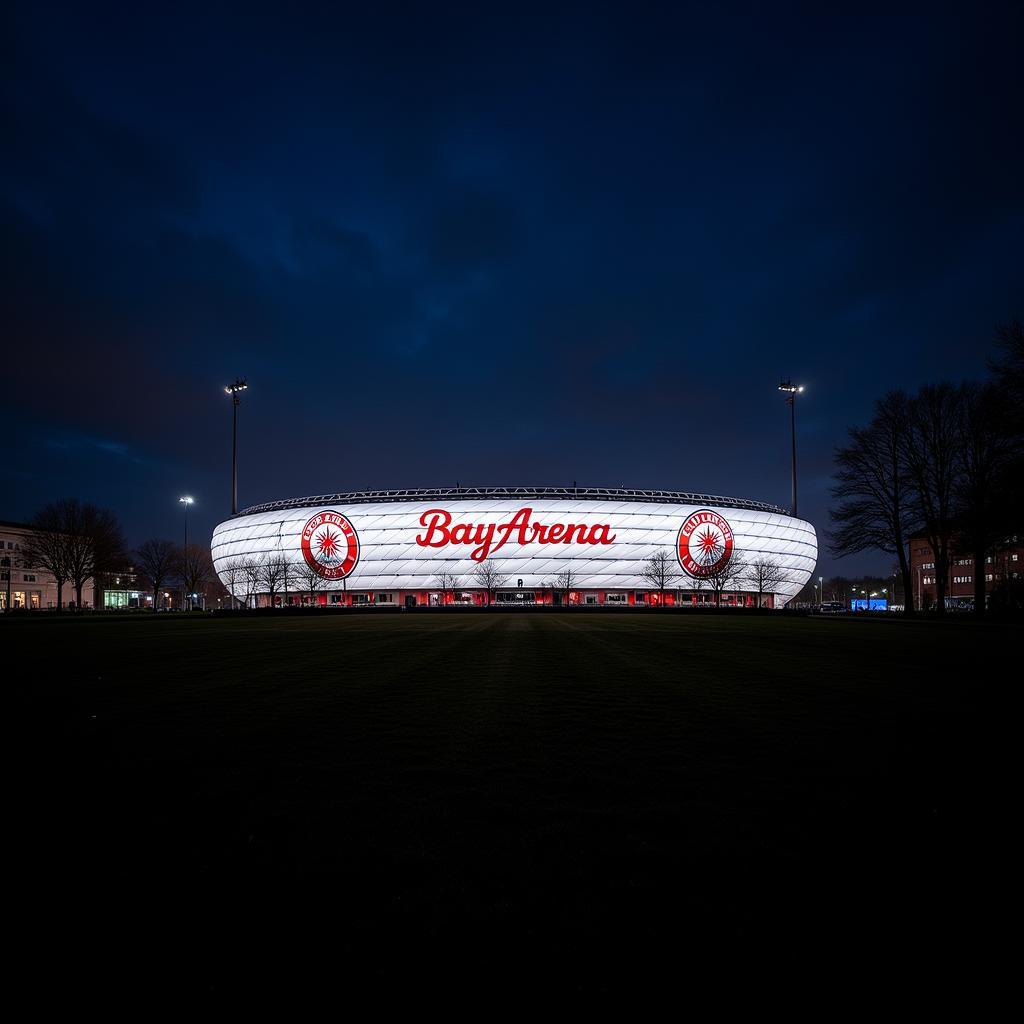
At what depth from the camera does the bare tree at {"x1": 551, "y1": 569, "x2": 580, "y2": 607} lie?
7081cm

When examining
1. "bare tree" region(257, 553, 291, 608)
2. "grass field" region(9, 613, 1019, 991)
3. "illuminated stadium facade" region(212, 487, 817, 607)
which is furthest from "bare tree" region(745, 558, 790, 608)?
"grass field" region(9, 613, 1019, 991)

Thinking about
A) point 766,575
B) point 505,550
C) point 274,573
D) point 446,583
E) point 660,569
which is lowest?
point 446,583

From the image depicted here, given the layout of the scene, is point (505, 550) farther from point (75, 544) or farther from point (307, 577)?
point (75, 544)

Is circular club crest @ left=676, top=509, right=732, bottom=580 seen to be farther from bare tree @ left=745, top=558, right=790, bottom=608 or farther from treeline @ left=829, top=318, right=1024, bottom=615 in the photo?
treeline @ left=829, top=318, right=1024, bottom=615

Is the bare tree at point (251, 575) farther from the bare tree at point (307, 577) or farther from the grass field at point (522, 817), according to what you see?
the grass field at point (522, 817)

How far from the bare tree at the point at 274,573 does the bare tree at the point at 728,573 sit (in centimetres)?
4701

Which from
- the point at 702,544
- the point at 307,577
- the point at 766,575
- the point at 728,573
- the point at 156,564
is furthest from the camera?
the point at 156,564

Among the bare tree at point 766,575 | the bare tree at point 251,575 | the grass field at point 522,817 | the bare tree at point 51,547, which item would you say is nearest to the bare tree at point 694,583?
the bare tree at point 766,575

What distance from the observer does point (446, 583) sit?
233 feet

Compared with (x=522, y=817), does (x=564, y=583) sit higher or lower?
lower

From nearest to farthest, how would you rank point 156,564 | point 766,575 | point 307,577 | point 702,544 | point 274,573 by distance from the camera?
point 274,573 → point 307,577 → point 702,544 → point 766,575 → point 156,564

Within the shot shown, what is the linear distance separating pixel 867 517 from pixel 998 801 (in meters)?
39.8

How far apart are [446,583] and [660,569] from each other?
2536 cm

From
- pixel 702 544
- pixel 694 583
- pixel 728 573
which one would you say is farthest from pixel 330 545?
pixel 728 573
